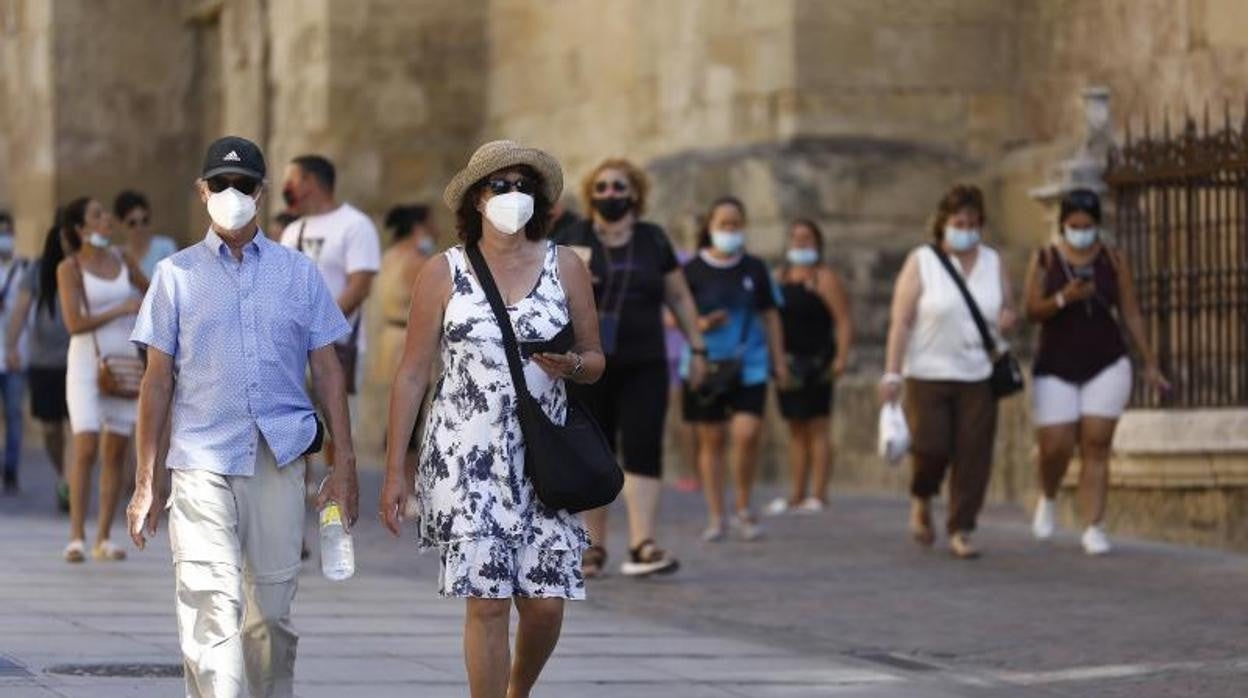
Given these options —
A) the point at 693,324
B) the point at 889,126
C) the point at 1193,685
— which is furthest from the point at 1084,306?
the point at 889,126

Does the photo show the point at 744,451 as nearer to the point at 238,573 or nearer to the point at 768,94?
the point at 768,94

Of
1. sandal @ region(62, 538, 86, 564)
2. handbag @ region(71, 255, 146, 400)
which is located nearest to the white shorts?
handbag @ region(71, 255, 146, 400)

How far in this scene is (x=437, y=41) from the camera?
1070 inches

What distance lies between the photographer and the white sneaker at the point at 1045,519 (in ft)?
48.9

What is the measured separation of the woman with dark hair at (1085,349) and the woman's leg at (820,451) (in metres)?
2.86

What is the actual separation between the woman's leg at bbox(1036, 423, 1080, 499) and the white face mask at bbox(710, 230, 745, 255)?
1820 mm

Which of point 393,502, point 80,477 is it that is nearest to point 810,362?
point 80,477

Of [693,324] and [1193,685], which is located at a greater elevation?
[693,324]

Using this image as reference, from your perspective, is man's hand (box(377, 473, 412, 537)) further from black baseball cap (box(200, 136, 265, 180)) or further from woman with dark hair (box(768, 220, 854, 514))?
woman with dark hair (box(768, 220, 854, 514))

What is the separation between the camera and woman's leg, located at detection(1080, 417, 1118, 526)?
47.0 ft

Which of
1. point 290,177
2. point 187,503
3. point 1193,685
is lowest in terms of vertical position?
point 1193,685

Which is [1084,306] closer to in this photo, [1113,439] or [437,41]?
[1113,439]

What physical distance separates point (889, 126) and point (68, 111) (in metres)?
13.8

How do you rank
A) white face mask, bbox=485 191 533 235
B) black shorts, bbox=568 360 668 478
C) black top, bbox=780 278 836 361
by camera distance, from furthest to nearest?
black top, bbox=780 278 836 361 < black shorts, bbox=568 360 668 478 < white face mask, bbox=485 191 533 235
